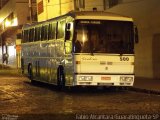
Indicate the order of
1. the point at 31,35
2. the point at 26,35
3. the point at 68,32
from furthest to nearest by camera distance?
the point at 26,35, the point at 31,35, the point at 68,32

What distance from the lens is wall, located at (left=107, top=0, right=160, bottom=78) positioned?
96.2 ft

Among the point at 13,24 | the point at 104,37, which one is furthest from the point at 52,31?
the point at 13,24

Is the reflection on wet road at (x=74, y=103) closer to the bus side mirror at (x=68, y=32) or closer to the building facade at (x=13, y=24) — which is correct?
the bus side mirror at (x=68, y=32)

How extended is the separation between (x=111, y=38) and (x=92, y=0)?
655 inches

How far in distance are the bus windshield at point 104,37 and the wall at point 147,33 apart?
22.6ft

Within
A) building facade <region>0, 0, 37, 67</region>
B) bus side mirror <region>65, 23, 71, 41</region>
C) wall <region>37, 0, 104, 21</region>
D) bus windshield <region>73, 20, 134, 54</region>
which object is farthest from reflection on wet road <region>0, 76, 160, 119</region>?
building facade <region>0, 0, 37, 67</region>

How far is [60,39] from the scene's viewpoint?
23.8 m

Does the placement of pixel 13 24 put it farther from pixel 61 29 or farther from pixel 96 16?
→ pixel 96 16

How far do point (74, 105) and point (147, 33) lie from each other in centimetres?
1318

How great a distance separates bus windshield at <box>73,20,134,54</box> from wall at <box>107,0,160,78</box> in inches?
271

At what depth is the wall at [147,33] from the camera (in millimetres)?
29312

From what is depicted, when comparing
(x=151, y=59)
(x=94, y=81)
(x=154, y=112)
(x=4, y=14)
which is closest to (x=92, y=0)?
(x=151, y=59)

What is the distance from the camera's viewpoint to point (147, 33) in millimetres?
30281

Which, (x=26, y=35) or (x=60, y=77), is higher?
(x=26, y=35)
